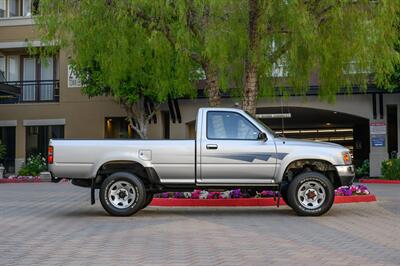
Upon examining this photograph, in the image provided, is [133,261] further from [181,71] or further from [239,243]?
[181,71]

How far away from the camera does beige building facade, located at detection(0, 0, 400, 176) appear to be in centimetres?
2502

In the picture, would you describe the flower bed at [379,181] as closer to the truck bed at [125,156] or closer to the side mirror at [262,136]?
the side mirror at [262,136]

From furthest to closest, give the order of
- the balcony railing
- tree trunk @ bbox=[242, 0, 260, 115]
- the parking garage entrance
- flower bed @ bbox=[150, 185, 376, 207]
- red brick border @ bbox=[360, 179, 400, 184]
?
1. the balcony railing
2. the parking garage entrance
3. red brick border @ bbox=[360, 179, 400, 184]
4. tree trunk @ bbox=[242, 0, 260, 115]
5. flower bed @ bbox=[150, 185, 376, 207]

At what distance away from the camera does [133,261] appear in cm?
774

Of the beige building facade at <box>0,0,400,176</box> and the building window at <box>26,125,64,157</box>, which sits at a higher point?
the beige building facade at <box>0,0,400,176</box>

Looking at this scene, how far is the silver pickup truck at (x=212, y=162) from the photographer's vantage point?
12.0 metres

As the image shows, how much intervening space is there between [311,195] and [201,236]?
320cm

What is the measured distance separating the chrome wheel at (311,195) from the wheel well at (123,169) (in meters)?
3.03

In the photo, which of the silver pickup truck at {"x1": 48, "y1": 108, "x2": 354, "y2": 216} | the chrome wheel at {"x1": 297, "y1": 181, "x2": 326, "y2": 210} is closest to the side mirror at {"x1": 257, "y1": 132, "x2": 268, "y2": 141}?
the silver pickup truck at {"x1": 48, "y1": 108, "x2": 354, "y2": 216}

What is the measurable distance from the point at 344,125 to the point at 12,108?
16.5m

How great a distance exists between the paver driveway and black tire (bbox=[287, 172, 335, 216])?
0.67 feet

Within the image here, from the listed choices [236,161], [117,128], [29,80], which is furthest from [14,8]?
[236,161]

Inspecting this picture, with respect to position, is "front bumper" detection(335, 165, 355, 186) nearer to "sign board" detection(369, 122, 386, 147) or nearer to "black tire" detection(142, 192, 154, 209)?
"black tire" detection(142, 192, 154, 209)

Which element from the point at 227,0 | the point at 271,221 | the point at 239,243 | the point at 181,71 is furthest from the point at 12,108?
the point at 239,243
